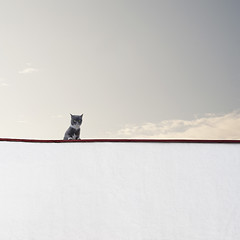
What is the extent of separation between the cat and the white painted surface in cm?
135

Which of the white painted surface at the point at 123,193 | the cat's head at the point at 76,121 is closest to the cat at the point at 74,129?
the cat's head at the point at 76,121

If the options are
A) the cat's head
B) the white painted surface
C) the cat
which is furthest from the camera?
the cat's head

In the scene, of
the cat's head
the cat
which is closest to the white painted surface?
the cat

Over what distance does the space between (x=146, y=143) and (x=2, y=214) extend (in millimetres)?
1994

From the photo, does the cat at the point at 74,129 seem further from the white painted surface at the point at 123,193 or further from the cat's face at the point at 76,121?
the white painted surface at the point at 123,193

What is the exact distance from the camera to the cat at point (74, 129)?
716 centimetres

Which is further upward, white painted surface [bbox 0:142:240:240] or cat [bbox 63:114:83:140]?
cat [bbox 63:114:83:140]

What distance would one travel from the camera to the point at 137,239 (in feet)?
18.4

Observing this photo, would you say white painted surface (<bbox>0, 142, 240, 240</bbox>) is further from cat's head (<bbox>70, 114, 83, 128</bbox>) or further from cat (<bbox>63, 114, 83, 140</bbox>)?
cat's head (<bbox>70, 114, 83, 128</bbox>)

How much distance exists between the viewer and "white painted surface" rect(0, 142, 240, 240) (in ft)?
18.5

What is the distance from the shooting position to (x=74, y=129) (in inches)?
287

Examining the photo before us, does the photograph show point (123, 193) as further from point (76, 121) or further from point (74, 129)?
point (76, 121)

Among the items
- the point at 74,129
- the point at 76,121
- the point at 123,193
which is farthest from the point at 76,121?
the point at 123,193

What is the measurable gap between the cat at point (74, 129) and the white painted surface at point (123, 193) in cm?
135
